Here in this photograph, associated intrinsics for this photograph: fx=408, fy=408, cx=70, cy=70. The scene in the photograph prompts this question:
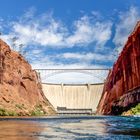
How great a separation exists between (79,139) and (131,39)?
106696 millimetres

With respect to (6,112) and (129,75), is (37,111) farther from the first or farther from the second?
(6,112)

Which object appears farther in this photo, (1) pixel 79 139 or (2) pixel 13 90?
(2) pixel 13 90

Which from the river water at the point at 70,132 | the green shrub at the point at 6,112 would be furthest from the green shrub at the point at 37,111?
the river water at the point at 70,132

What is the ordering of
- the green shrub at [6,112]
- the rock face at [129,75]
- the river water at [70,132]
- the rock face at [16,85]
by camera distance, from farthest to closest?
the rock face at [16,85]
the rock face at [129,75]
the green shrub at [6,112]
the river water at [70,132]

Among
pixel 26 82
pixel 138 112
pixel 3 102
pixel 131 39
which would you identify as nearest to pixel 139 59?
pixel 131 39

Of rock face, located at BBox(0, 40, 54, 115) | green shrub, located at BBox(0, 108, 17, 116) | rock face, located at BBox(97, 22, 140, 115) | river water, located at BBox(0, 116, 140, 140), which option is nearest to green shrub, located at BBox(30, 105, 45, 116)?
rock face, located at BBox(0, 40, 54, 115)

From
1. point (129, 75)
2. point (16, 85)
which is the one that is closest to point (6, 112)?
point (16, 85)

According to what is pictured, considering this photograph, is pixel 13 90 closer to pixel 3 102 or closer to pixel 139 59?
pixel 3 102

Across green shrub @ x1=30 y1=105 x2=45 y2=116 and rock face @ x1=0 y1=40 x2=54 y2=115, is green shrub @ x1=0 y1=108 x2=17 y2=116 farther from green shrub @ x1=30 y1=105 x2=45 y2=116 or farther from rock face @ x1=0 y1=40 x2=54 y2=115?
green shrub @ x1=30 y1=105 x2=45 y2=116

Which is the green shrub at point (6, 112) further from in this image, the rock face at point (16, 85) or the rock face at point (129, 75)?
the rock face at point (129, 75)

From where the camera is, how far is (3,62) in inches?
5586

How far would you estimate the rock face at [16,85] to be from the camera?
131 m

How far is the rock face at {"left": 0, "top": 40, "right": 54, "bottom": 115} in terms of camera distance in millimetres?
131000

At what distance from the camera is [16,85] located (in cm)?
15025
